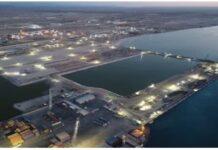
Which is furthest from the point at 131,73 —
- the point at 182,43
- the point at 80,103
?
the point at 182,43

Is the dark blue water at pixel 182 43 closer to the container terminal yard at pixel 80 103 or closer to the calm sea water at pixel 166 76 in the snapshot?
the calm sea water at pixel 166 76

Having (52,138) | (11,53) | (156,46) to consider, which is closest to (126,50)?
(156,46)

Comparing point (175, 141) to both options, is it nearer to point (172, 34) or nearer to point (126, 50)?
point (126, 50)

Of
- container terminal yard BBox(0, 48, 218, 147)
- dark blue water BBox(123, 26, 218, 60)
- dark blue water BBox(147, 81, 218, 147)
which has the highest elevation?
dark blue water BBox(123, 26, 218, 60)

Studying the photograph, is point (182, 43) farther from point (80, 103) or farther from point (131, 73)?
point (80, 103)

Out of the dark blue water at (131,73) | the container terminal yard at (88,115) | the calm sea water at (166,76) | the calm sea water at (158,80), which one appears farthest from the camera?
the dark blue water at (131,73)

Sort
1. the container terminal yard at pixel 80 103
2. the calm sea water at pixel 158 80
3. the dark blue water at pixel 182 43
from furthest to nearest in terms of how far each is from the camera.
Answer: the dark blue water at pixel 182 43
the calm sea water at pixel 158 80
the container terminal yard at pixel 80 103

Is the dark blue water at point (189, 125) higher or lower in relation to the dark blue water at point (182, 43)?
lower

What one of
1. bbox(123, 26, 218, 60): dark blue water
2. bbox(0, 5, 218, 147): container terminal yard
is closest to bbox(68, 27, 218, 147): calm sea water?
bbox(123, 26, 218, 60): dark blue water

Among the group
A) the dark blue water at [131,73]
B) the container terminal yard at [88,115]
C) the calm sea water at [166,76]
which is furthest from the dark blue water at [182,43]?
the container terminal yard at [88,115]

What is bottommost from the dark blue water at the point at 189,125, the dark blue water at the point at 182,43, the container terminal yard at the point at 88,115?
the dark blue water at the point at 189,125

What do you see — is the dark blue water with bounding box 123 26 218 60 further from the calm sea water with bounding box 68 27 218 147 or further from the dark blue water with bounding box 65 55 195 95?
the dark blue water with bounding box 65 55 195 95
